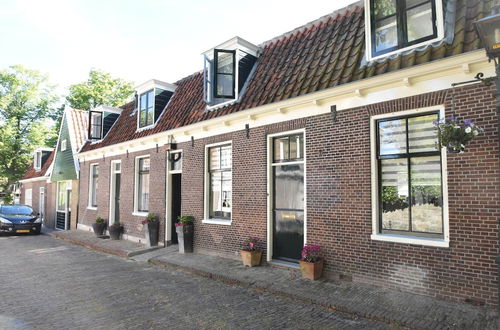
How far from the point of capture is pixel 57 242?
1441 centimetres

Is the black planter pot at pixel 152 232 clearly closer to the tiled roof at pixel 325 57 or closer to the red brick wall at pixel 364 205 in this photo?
the red brick wall at pixel 364 205

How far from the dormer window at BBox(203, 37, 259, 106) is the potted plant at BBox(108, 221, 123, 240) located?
273 inches

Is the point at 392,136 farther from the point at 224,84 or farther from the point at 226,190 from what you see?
the point at 224,84

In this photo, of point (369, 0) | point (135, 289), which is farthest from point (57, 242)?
point (369, 0)

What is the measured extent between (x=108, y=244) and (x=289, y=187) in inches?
317

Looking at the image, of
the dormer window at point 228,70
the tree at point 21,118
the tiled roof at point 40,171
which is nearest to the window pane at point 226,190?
the dormer window at point 228,70

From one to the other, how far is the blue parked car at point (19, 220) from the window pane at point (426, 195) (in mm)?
18369

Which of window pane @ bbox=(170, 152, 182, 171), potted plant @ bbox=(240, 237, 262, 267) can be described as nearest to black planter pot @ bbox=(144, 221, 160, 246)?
window pane @ bbox=(170, 152, 182, 171)

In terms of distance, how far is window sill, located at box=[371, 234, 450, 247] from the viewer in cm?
548

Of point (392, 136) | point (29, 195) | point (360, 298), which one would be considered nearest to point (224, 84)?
point (392, 136)

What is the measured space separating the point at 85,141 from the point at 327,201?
16381mm

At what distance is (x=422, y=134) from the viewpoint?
19.5 ft

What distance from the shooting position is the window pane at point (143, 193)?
12.9 m

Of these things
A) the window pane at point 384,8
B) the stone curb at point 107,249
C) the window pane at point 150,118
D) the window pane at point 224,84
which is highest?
the window pane at point 384,8
